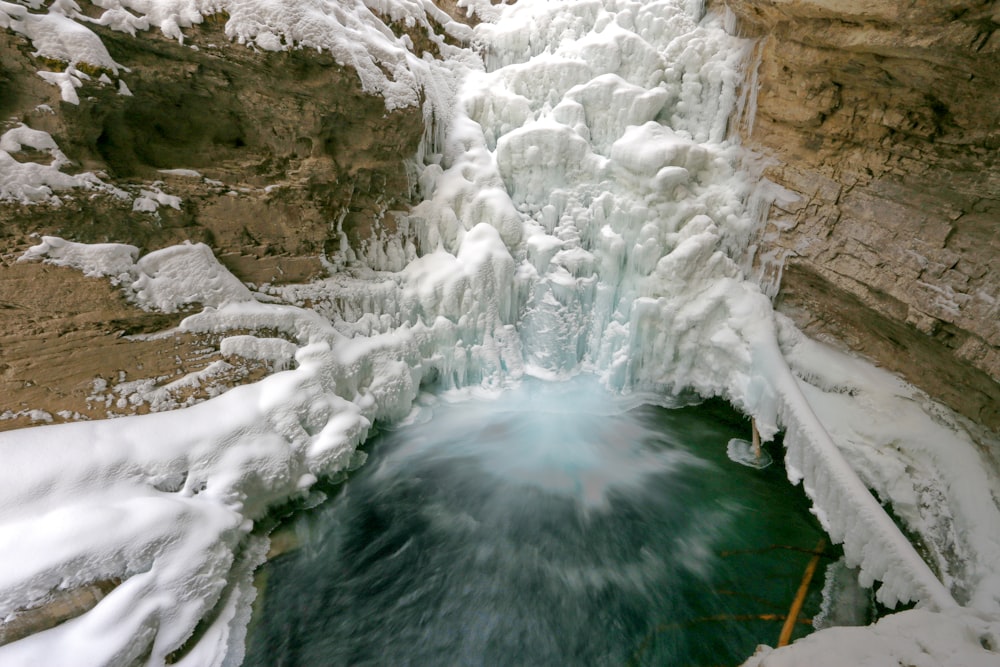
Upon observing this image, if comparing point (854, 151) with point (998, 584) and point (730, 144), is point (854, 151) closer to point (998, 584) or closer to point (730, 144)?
point (730, 144)

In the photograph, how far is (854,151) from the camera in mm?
5375

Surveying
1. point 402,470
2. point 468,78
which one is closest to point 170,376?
point 402,470

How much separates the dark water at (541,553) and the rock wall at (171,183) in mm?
2348

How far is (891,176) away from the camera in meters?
5.00

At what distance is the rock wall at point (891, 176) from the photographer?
12.9 feet

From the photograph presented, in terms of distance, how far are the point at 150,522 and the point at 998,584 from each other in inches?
275

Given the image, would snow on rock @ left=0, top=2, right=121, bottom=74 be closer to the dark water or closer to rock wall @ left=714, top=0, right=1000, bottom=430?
the dark water

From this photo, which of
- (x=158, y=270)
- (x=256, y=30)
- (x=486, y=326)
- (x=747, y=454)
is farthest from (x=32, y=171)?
(x=747, y=454)

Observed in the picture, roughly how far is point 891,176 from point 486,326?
5384mm

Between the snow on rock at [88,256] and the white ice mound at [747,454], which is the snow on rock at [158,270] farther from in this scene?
the white ice mound at [747,454]

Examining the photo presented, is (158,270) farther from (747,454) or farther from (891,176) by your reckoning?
(891,176)

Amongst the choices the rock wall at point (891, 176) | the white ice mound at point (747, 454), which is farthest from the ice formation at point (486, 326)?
the rock wall at point (891, 176)

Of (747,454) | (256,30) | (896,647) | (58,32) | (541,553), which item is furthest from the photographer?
(747,454)

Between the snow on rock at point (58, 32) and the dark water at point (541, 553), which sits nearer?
the snow on rock at point (58, 32)
